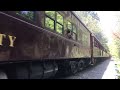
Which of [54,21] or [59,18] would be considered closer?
[54,21]

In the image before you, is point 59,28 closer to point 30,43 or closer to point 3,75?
point 30,43

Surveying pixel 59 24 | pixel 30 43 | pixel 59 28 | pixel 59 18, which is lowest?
pixel 30 43

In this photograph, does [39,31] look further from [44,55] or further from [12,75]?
[12,75]

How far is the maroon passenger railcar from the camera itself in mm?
4600

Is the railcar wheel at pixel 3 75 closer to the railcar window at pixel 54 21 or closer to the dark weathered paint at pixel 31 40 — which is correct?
the dark weathered paint at pixel 31 40

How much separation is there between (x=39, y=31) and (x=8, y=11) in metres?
1.60

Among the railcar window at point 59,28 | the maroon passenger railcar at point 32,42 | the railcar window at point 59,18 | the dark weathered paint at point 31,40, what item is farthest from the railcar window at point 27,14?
the railcar window at point 59,28

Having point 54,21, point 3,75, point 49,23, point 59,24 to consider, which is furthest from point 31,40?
point 59,24

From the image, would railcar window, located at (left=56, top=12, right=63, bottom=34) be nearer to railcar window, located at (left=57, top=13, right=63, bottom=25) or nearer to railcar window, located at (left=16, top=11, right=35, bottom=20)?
railcar window, located at (left=57, top=13, right=63, bottom=25)

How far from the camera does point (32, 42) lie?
224 inches

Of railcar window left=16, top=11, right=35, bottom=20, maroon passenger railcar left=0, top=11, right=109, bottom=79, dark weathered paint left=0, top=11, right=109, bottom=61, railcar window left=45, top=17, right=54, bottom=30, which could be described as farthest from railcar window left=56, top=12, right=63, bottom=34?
railcar window left=16, top=11, right=35, bottom=20

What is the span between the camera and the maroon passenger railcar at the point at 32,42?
15.1 ft

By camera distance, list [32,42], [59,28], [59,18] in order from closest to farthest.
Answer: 1. [32,42]
2. [59,18]
3. [59,28]
